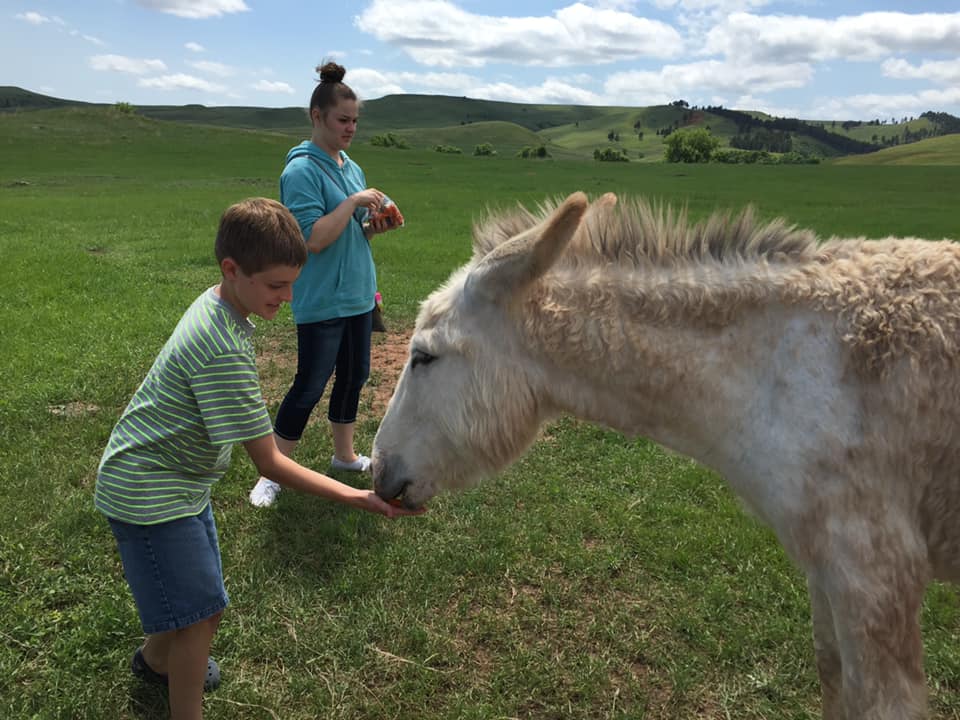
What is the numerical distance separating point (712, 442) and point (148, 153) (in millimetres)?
62215

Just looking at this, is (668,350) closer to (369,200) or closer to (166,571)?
(166,571)

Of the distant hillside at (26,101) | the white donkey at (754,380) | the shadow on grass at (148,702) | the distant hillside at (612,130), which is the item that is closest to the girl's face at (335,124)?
the white donkey at (754,380)

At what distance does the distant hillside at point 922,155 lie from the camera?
76.2 m

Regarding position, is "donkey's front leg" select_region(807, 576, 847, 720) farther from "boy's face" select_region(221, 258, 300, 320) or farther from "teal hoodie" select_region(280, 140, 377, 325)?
"teal hoodie" select_region(280, 140, 377, 325)

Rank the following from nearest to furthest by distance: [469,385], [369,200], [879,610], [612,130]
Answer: [879,610] < [469,385] < [369,200] < [612,130]

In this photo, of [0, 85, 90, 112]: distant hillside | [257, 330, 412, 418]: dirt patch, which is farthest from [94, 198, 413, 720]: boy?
[0, 85, 90, 112]: distant hillside

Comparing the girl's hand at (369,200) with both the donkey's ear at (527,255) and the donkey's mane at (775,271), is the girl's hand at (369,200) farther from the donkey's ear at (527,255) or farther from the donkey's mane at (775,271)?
the donkey's ear at (527,255)

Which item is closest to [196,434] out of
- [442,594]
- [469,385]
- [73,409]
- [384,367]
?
[469,385]

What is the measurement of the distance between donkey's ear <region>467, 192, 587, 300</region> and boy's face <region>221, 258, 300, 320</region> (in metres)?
0.76

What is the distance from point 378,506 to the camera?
2789mm

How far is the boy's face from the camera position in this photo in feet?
8.20

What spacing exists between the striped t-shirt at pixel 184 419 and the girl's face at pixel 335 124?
2118mm

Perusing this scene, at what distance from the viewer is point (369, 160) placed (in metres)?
53.3

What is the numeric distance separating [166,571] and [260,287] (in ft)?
3.98
